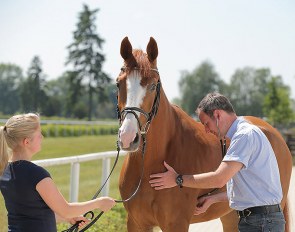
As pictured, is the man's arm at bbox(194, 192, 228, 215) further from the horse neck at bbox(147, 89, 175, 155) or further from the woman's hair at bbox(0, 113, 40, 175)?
the woman's hair at bbox(0, 113, 40, 175)

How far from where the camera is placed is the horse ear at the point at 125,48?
150 inches

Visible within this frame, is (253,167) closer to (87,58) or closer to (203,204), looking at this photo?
(203,204)

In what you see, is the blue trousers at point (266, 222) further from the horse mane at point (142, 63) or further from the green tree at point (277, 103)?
the green tree at point (277, 103)

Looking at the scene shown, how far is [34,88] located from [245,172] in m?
67.6

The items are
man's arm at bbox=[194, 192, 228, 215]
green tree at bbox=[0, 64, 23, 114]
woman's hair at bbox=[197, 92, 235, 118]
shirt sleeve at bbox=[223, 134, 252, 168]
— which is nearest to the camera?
shirt sleeve at bbox=[223, 134, 252, 168]

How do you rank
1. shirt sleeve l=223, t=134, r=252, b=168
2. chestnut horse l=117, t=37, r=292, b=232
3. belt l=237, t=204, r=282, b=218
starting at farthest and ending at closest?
chestnut horse l=117, t=37, r=292, b=232 < belt l=237, t=204, r=282, b=218 < shirt sleeve l=223, t=134, r=252, b=168

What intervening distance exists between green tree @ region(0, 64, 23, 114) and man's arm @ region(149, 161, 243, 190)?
92.4m

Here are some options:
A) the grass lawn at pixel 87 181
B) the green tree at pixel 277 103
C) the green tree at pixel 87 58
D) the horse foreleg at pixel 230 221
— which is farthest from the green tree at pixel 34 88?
the horse foreleg at pixel 230 221

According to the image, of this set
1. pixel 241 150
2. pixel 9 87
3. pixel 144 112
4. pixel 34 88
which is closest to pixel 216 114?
pixel 241 150

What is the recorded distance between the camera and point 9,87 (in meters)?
108

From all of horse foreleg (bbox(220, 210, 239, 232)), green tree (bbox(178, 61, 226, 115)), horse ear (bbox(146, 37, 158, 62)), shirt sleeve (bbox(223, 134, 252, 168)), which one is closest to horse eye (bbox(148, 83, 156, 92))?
horse ear (bbox(146, 37, 158, 62))

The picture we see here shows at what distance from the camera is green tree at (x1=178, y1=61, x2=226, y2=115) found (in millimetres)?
77625

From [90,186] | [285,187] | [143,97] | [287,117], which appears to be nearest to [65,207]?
[143,97]

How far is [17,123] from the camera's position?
2.88 m
